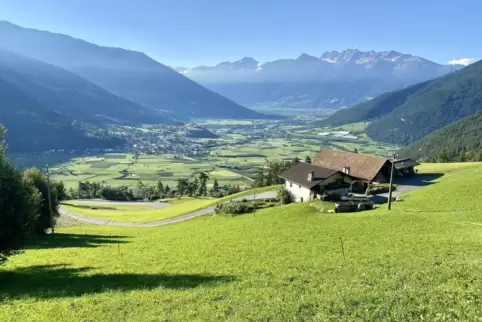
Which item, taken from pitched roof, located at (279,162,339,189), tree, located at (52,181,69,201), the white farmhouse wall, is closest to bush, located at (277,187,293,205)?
the white farmhouse wall

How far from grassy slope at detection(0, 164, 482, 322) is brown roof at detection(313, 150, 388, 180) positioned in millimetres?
32968

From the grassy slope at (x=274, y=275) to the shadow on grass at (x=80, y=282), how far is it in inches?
3.1

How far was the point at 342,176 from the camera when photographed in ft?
246

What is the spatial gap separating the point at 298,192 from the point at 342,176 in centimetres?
950

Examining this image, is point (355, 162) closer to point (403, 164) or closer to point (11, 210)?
point (403, 164)

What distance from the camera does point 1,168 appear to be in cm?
2941

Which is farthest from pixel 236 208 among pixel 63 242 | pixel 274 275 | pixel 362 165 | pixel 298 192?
pixel 274 275

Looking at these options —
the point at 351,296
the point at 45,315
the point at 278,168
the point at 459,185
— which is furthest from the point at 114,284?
the point at 278,168

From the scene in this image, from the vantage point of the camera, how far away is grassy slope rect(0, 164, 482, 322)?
15.9m

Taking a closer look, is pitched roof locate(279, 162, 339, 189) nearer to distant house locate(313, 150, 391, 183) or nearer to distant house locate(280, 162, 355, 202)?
distant house locate(280, 162, 355, 202)

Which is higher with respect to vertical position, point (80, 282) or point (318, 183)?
point (318, 183)

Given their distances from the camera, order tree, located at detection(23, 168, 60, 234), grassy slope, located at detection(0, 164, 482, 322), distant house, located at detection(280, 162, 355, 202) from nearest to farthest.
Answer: grassy slope, located at detection(0, 164, 482, 322), tree, located at detection(23, 168, 60, 234), distant house, located at detection(280, 162, 355, 202)

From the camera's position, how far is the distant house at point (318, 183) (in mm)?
72500

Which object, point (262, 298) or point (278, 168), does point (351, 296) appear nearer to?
point (262, 298)
